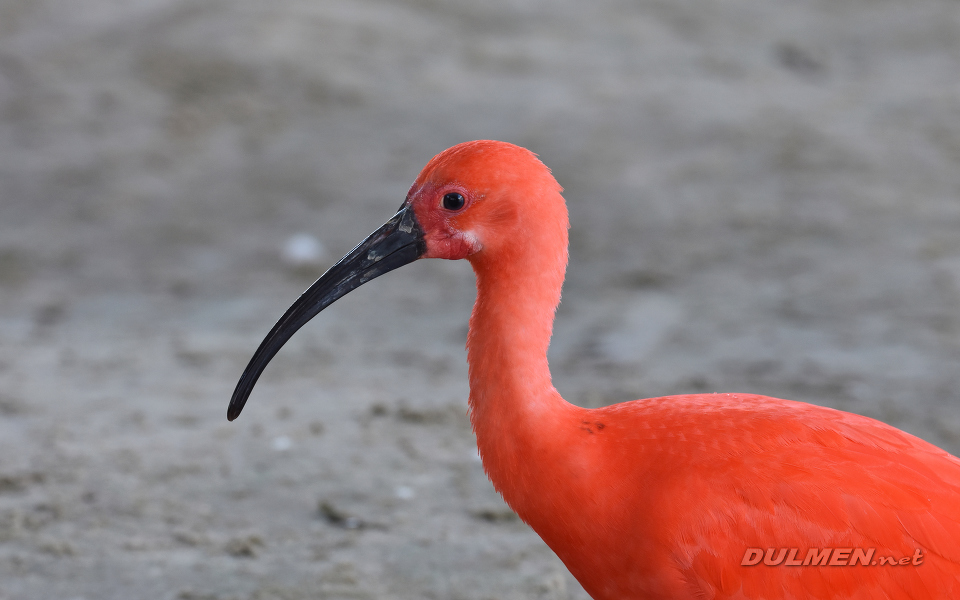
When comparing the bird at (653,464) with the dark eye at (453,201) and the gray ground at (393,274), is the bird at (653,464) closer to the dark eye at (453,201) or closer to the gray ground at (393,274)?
the dark eye at (453,201)

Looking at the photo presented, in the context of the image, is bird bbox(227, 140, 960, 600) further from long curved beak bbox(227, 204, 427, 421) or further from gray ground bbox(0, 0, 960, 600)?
gray ground bbox(0, 0, 960, 600)

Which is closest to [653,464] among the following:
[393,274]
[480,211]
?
[480,211]

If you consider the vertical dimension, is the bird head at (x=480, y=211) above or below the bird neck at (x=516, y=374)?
above

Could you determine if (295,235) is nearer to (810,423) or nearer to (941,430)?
(941,430)

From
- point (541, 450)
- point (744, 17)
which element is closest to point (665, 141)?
point (744, 17)

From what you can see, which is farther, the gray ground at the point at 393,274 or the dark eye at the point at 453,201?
the gray ground at the point at 393,274

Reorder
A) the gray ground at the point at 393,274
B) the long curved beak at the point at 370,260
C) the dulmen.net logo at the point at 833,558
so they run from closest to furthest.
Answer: the dulmen.net logo at the point at 833,558, the long curved beak at the point at 370,260, the gray ground at the point at 393,274

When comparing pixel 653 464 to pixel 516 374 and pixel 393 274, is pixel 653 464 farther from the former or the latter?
pixel 393 274

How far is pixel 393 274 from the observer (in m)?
5.71

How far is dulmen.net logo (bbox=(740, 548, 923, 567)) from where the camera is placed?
2.02 meters

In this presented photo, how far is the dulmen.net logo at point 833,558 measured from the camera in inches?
79.7

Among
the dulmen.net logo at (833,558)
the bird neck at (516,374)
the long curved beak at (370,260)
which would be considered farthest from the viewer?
the long curved beak at (370,260)

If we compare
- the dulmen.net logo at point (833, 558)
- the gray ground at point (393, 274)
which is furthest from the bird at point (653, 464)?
the gray ground at point (393, 274)

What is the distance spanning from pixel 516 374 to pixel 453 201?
1.38 ft
